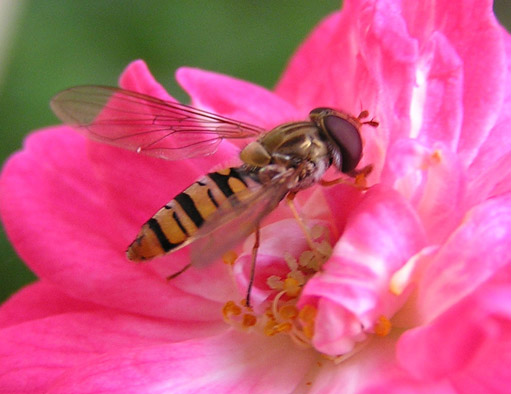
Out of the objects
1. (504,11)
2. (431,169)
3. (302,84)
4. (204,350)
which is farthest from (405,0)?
(504,11)

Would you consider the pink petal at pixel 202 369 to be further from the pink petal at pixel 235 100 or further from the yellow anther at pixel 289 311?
the pink petal at pixel 235 100

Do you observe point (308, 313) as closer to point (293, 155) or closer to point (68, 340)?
point (293, 155)

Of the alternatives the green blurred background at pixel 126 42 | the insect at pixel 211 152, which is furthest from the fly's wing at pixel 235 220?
the green blurred background at pixel 126 42

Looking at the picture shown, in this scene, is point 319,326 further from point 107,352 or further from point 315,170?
point 107,352

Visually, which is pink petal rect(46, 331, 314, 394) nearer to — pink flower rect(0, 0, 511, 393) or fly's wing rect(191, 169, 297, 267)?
pink flower rect(0, 0, 511, 393)

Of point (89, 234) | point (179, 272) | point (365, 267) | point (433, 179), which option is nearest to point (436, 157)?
point (433, 179)
